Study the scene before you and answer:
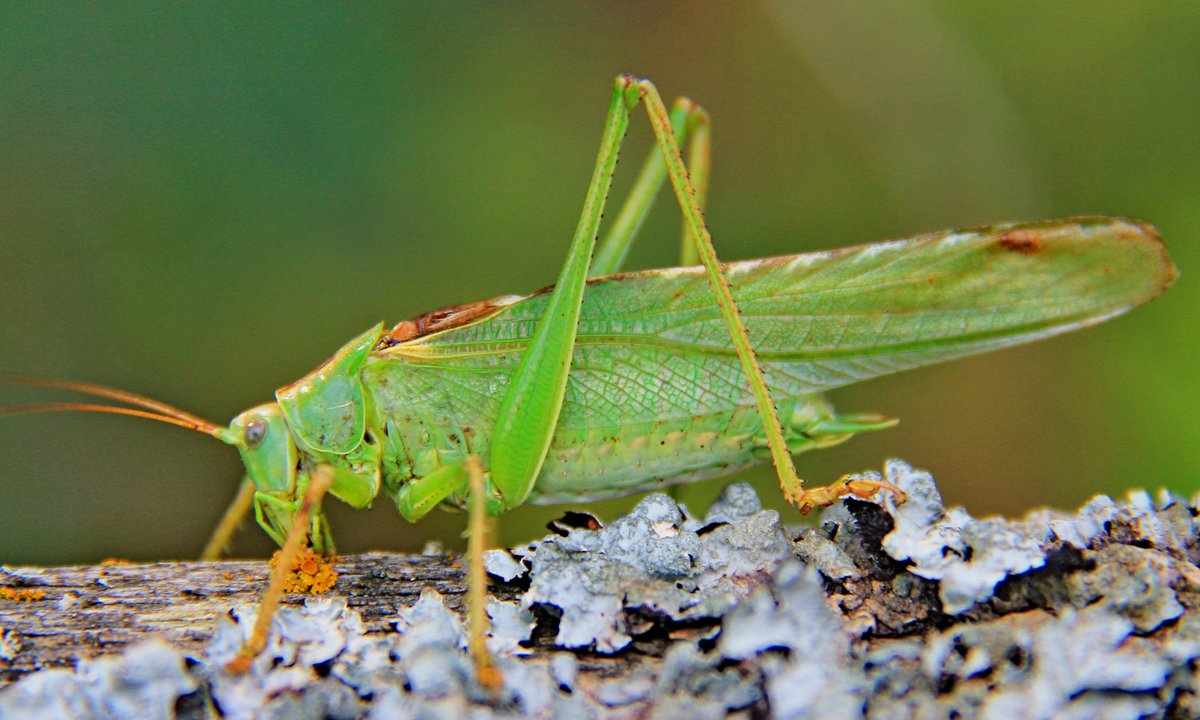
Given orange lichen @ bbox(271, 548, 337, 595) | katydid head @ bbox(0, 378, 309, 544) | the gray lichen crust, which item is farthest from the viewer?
katydid head @ bbox(0, 378, 309, 544)

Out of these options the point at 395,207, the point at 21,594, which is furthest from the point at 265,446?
the point at 395,207

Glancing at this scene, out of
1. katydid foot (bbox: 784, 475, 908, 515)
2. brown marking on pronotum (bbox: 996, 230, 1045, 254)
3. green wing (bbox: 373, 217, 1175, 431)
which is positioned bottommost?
katydid foot (bbox: 784, 475, 908, 515)

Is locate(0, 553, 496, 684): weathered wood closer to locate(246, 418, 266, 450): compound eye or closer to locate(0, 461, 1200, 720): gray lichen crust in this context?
locate(0, 461, 1200, 720): gray lichen crust

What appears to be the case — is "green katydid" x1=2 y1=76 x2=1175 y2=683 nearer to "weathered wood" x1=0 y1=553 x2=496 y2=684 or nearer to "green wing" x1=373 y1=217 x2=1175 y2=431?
"green wing" x1=373 y1=217 x2=1175 y2=431

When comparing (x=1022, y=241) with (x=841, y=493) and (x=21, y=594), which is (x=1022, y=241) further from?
(x=21, y=594)

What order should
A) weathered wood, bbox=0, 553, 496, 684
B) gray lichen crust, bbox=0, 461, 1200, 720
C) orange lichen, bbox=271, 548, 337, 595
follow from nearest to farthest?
gray lichen crust, bbox=0, 461, 1200, 720 → weathered wood, bbox=0, 553, 496, 684 → orange lichen, bbox=271, 548, 337, 595

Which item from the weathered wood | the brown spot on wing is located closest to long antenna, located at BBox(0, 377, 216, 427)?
the weathered wood

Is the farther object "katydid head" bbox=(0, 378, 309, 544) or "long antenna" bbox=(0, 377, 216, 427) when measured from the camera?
"katydid head" bbox=(0, 378, 309, 544)

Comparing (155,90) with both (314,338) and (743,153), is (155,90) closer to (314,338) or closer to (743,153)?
(314,338)

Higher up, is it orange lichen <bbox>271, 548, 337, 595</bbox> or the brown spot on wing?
the brown spot on wing
